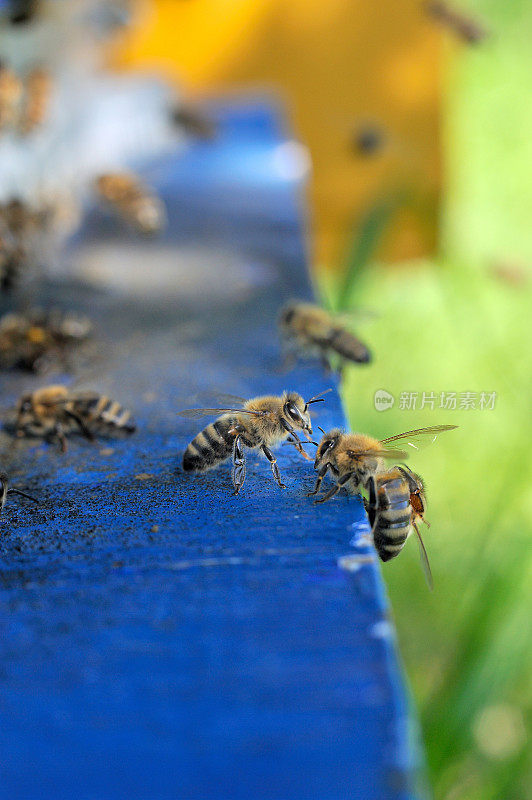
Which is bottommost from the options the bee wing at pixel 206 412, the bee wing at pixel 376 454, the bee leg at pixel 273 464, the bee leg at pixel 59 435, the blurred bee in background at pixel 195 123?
the blurred bee in background at pixel 195 123

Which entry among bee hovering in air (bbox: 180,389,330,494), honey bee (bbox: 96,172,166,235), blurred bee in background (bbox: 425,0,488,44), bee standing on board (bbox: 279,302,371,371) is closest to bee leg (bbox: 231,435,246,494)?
bee hovering in air (bbox: 180,389,330,494)

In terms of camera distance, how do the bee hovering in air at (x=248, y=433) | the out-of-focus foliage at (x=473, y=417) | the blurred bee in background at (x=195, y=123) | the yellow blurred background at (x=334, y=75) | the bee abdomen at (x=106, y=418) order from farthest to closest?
the yellow blurred background at (x=334, y=75), the blurred bee in background at (x=195, y=123), the out-of-focus foliage at (x=473, y=417), the bee abdomen at (x=106, y=418), the bee hovering in air at (x=248, y=433)

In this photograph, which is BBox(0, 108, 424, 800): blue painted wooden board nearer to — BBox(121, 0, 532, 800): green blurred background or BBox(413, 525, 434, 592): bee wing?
BBox(413, 525, 434, 592): bee wing

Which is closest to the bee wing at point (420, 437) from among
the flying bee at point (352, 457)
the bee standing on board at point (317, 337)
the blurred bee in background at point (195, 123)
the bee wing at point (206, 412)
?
the flying bee at point (352, 457)

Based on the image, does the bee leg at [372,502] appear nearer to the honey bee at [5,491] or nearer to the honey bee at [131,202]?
the honey bee at [5,491]

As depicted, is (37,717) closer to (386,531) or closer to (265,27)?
(386,531)

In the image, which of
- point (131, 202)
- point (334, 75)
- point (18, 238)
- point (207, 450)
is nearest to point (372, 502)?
point (207, 450)
